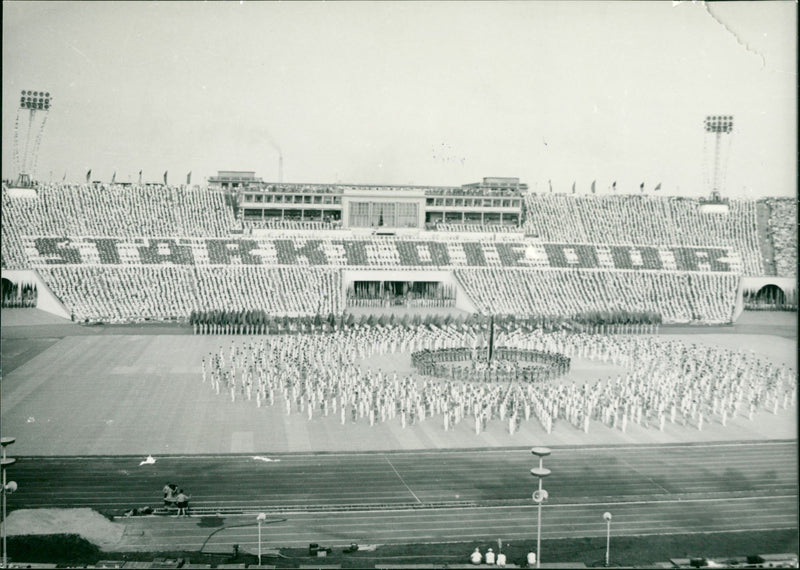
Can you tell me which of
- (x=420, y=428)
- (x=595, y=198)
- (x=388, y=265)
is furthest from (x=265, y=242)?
(x=420, y=428)

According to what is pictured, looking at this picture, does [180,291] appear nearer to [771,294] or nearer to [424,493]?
[424,493]

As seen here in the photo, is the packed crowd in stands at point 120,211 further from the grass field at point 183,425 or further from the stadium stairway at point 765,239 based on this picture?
the stadium stairway at point 765,239

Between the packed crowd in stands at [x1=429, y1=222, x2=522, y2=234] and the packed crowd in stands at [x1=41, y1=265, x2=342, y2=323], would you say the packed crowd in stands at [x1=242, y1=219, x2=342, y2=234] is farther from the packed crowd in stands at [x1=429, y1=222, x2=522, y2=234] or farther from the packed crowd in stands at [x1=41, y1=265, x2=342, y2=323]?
the packed crowd in stands at [x1=429, y1=222, x2=522, y2=234]

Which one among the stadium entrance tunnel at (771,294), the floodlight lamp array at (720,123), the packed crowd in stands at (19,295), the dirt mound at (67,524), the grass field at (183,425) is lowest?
the dirt mound at (67,524)

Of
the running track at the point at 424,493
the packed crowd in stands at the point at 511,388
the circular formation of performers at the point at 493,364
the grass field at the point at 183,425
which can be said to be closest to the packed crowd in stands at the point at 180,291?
the packed crowd in stands at the point at 511,388

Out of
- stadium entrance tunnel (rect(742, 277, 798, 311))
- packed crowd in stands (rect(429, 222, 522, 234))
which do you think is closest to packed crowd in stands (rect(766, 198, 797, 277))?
stadium entrance tunnel (rect(742, 277, 798, 311))

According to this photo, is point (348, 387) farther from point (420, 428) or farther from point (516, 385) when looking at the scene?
point (516, 385)

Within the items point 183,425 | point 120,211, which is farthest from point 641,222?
point 183,425
